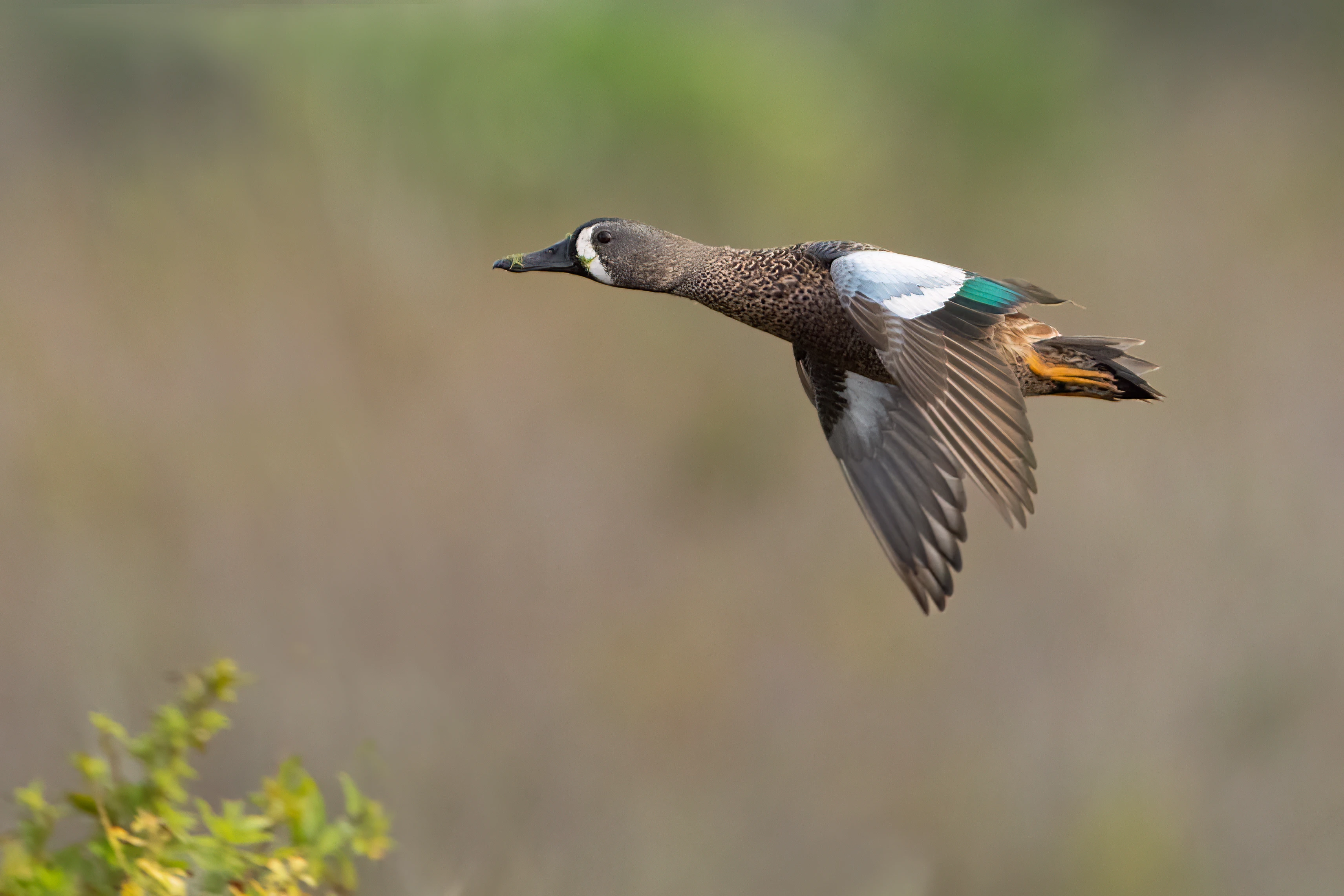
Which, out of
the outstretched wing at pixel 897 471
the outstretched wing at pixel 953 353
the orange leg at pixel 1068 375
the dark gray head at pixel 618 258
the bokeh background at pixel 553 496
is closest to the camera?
the outstretched wing at pixel 953 353

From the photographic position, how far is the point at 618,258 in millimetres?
2520

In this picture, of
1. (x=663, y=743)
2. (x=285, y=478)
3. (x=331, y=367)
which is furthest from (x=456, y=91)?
(x=663, y=743)

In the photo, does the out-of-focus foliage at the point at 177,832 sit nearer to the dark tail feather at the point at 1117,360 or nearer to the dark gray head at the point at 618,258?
the dark gray head at the point at 618,258

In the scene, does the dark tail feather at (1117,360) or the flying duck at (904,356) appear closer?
the flying duck at (904,356)

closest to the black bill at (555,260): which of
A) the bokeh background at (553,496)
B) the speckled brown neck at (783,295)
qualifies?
the speckled brown neck at (783,295)

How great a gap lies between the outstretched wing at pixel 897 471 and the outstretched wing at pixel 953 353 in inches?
18.7

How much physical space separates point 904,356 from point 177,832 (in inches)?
53.9

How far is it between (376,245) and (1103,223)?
15.3ft

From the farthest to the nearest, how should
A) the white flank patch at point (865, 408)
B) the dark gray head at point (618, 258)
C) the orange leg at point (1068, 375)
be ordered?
the white flank patch at point (865, 408)
the dark gray head at point (618, 258)
the orange leg at point (1068, 375)

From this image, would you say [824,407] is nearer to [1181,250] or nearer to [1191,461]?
[1191,461]

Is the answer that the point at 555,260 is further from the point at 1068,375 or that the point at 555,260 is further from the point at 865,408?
the point at 1068,375

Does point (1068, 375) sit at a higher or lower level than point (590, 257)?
lower

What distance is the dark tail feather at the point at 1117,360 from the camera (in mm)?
2428

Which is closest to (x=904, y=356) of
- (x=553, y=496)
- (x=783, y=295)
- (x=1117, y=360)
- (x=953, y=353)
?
(x=953, y=353)
